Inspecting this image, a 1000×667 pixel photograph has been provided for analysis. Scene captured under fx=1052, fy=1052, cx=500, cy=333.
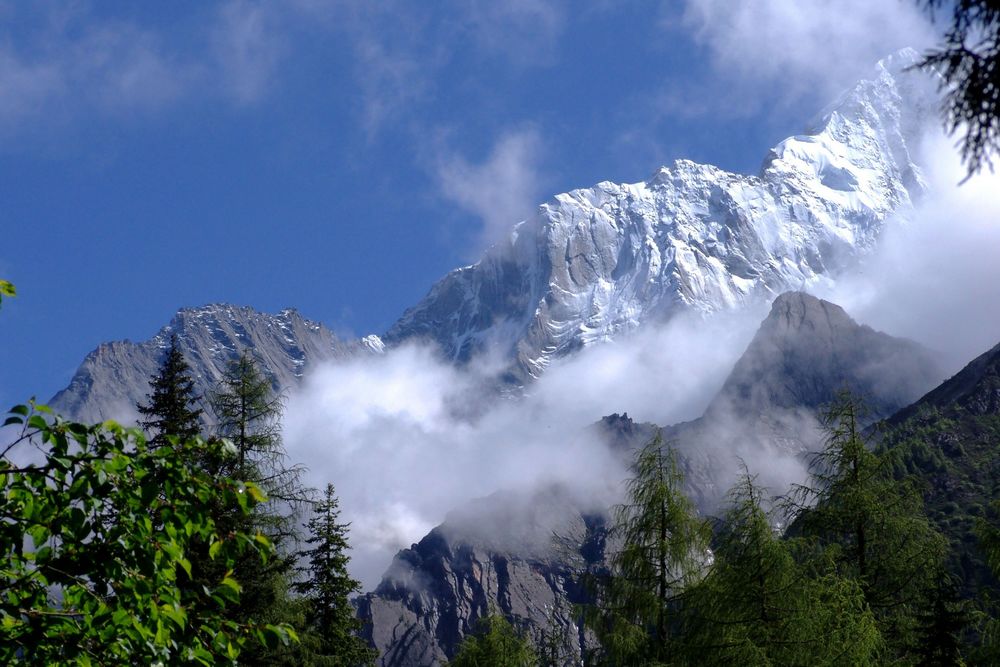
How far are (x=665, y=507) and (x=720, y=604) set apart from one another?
10.4 feet

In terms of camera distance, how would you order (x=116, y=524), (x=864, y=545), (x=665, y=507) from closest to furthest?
(x=116, y=524) < (x=864, y=545) < (x=665, y=507)

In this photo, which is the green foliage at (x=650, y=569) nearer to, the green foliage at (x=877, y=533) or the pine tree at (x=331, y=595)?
the green foliage at (x=877, y=533)

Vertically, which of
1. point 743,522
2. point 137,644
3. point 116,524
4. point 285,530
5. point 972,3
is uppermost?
point 285,530

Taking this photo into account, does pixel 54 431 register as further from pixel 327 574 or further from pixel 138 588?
pixel 327 574

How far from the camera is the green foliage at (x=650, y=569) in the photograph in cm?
2039

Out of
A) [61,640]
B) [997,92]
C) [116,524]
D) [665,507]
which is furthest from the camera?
[665,507]

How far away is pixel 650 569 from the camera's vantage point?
21.1 m

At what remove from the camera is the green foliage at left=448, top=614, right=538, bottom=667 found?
3111 centimetres

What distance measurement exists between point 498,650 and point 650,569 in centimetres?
1180

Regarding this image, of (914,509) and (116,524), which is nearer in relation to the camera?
(116,524)

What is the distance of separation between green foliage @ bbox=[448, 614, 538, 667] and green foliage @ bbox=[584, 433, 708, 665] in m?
10.1

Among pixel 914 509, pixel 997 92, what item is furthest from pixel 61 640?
pixel 914 509

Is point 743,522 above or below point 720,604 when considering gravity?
above

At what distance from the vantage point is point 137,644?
25.3ft
